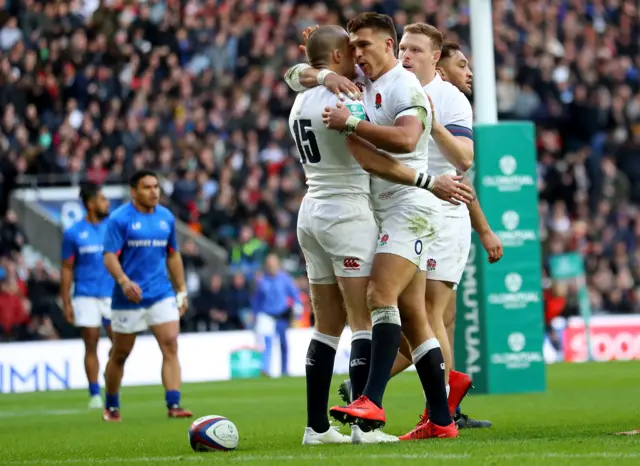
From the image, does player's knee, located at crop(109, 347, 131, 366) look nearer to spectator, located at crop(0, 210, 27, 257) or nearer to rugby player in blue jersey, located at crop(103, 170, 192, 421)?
rugby player in blue jersey, located at crop(103, 170, 192, 421)

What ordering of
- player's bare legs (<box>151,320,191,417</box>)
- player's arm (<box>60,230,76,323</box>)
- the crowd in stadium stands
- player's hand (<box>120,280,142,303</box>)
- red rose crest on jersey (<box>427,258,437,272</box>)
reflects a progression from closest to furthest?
red rose crest on jersey (<box>427,258,437,272</box>)
player's hand (<box>120,280,142,303</box>)
player's bare legs (<box>151,320,191,417</box>)
player's arm (<box>60,230,76,323</box>)
the crowd in stadium stands

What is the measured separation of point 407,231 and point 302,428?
122 inches

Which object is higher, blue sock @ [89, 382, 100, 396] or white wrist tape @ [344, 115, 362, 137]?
white wrist tape @ [344, 115, 362, 137]

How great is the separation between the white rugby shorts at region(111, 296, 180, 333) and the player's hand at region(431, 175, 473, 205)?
551 cm

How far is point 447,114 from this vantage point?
8844 millimetres

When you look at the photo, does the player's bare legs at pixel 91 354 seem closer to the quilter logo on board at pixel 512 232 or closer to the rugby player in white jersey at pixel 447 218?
the quilter logo on board at pixel 512 232

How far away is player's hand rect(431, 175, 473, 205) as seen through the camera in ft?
24.5

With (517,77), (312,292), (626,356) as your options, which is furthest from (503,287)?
(517,77)

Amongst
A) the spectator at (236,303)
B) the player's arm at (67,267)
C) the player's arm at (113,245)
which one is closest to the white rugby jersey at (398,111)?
the player's arm at (113,245)

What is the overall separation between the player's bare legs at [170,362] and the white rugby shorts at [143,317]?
0.06 m

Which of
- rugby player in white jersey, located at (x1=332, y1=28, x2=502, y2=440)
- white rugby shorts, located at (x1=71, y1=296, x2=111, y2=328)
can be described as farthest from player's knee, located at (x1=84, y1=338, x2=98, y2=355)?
rugby player in white jersey, located at (x1=332, y1=28, x2=502, y2=440)

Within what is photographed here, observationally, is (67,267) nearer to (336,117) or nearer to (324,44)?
(324,44)

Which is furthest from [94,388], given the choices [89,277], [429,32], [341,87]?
[341,87]

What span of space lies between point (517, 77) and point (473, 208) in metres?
21.2
